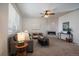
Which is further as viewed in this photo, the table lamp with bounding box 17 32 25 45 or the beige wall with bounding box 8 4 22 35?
the beige wall with bounding box 8 4 22 35

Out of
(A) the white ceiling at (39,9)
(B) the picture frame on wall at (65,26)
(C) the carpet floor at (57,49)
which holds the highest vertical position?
(A) the white ceiling at (39,9)

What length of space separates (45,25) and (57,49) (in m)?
0.65

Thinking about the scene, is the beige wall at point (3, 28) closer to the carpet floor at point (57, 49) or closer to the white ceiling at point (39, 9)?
the white ceiling at point (39, 9)

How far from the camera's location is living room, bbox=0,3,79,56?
231cm

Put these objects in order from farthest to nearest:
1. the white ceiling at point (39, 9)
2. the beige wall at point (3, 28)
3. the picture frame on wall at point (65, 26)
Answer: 1. the picture frame on wall at point (65, 26)
2. the white ceiling at point (39, 9)
3. the beige wall at point (3, 28)

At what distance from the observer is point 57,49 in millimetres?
2475

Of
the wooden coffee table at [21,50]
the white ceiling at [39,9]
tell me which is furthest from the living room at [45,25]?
the wooden coffee table at [21,50]

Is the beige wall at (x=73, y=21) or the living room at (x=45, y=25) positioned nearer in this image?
the living room at (x=45, y=25)

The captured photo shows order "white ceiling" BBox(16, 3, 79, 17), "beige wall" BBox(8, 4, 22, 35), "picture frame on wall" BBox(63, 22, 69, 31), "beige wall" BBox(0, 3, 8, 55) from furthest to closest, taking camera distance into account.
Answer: "picture frame on wall" BBox(63, 22, 69, 31)
"beige wall" BBox(8, 4, 22, 35)
"white ceiling" BBox(16, 3, 79, 17)
"beige wall" BBox(0, 3, 8, 55)

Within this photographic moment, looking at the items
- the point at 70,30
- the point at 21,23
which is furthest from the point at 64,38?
the point at 21,23

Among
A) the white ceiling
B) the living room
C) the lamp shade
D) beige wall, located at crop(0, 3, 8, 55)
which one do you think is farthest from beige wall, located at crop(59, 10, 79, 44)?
beige wall, located at crop(0, 3, 8, 55)

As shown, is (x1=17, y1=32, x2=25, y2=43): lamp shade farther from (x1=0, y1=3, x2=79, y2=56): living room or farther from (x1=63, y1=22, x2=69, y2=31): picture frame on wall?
(x1=63, y1=22, x2=69, y2=31): picture frame on wall

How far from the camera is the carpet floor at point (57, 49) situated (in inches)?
89.2

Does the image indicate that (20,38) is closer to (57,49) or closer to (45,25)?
(45,25)
